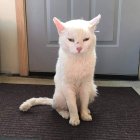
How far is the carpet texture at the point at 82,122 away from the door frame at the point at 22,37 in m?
0.37

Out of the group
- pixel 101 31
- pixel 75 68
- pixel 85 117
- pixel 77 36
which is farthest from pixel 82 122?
pixel 101 31

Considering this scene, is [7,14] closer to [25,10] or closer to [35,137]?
[25,10]

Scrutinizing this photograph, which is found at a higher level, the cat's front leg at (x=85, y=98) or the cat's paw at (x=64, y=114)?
the cat's front leg at (x=85, y=98)

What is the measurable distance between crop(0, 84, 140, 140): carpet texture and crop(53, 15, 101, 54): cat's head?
1.23 feet

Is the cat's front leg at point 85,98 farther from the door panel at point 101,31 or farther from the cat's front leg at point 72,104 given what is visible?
the door panel at point 101,31

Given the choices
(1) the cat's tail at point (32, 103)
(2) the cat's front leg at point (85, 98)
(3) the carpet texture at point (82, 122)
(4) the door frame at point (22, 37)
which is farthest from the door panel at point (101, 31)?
(2) the cat's front leg at point (85, 98)

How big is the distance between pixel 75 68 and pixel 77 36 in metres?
0.17

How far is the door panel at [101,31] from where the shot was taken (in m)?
1.71

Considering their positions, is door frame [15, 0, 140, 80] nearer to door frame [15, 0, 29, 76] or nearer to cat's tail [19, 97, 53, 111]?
door frame [15, 0, 29, 76]

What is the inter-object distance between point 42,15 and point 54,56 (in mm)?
323

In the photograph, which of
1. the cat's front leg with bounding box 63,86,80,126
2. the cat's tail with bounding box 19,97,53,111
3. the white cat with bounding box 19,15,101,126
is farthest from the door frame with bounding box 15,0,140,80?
the cat's front leg with bounding box 63,86,80,126

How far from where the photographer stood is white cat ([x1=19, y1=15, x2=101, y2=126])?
105 centimetres

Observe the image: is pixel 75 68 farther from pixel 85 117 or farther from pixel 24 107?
pixel 24 107

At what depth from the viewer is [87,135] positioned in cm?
108
